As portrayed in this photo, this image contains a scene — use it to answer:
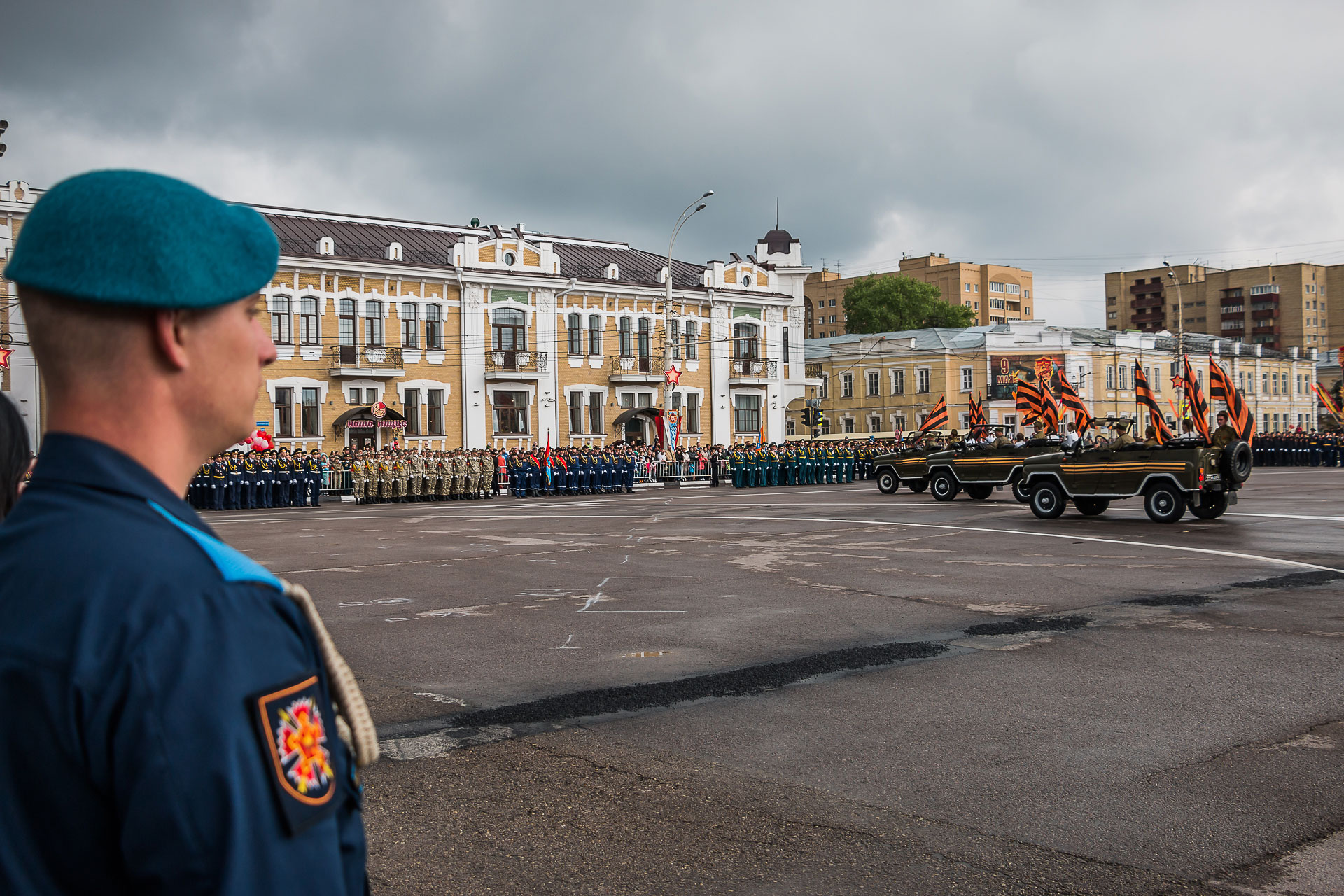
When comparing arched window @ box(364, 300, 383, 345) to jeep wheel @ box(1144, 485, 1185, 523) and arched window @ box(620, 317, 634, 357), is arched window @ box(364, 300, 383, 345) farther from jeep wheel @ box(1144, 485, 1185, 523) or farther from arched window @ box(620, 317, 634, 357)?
jeep wheel @ box(1144, 485, 1185, 523)

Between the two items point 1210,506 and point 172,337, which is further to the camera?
point 1210,506

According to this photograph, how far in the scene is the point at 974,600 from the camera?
11688mm

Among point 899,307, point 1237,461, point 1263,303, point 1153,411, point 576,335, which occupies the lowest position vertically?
point 1237,461

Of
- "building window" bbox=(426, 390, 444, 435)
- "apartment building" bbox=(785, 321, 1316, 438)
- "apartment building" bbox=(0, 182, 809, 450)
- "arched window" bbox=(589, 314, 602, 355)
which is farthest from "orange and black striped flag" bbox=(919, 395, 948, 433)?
"apartment building" bbox=(785, 321, 1316, 438)

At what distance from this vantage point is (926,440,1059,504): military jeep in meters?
29.6

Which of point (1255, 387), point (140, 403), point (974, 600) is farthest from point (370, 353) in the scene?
point (1255, 387)

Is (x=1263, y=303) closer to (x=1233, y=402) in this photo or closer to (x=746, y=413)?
(x=746, y=413)

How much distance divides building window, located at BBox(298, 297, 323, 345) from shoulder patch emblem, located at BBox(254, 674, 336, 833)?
46563 mm

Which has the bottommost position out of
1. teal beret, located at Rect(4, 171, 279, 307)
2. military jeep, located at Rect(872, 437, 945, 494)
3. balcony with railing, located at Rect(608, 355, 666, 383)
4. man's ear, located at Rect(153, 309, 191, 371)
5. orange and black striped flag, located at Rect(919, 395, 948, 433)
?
military jeep, located at Rect(872, 437, 945, 494)

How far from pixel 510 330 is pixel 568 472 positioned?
43.6 feet

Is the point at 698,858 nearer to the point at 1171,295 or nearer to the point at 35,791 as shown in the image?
the point at 35,791

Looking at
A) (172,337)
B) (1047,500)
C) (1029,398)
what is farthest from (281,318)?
(172,337)

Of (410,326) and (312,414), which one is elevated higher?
(410,326)

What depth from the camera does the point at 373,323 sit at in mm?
47938
